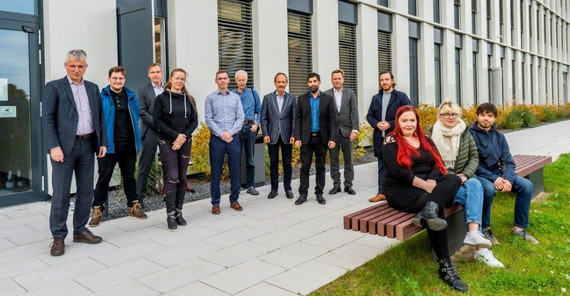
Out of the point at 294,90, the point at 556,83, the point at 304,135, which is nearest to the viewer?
the point at 304,135

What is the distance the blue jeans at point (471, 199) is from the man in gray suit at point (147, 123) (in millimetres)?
4207

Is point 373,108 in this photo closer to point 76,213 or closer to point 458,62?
point 76,213

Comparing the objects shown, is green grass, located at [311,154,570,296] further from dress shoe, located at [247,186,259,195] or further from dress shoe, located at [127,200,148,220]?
dress shoe, located at [247,186,259,195]

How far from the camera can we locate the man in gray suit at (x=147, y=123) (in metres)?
6.71

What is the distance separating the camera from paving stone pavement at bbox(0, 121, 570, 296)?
3.96 metres

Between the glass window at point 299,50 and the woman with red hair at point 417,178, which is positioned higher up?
the glass window at point 299,50

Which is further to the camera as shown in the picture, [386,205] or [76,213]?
[76,213]

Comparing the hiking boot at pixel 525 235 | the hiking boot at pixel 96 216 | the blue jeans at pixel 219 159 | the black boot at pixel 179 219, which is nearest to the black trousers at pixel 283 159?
the blue jeans at pixel 219 159

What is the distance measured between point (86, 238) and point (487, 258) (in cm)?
419

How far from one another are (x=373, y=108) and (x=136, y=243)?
4.10 m

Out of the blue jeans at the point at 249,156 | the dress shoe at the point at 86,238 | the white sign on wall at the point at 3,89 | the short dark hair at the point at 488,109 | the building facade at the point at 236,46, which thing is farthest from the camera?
the blue jeans at the point at 249,156

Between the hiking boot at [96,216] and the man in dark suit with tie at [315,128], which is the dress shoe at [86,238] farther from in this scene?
the man in dark suit with tie at [315,128]

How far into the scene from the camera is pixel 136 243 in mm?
5242

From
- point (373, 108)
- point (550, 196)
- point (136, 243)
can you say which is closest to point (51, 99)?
point (136, 243)
